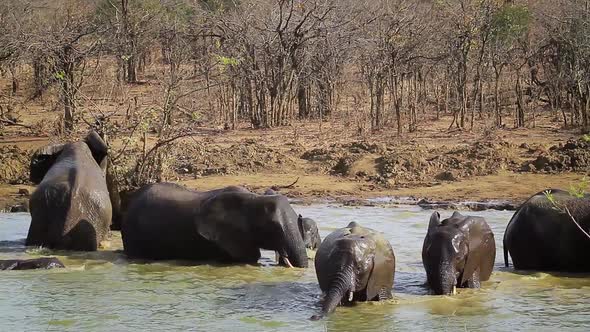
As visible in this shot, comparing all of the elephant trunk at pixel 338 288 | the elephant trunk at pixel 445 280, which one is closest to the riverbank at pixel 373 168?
the elephant trunk at pixel 445 280

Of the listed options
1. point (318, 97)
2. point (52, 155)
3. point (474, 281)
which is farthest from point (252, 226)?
point (318, 97)

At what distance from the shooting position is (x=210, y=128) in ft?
77.2

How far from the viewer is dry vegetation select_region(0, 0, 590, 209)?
17.0 m

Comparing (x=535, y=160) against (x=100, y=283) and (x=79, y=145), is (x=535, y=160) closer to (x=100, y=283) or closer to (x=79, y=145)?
(x=79, y=145)

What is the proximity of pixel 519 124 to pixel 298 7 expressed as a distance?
264 inches

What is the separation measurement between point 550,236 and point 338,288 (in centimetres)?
319

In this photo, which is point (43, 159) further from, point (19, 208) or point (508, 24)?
point (508, 24)

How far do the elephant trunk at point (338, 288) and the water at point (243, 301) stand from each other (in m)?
0.11

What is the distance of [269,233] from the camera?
1009cm

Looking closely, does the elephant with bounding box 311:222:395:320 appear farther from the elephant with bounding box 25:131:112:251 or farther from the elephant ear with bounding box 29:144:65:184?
the elephant ear with bounding box 29:144:65:184

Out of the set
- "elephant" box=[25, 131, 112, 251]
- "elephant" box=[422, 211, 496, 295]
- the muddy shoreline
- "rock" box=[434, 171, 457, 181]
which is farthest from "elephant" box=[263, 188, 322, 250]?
"rock" box=[434, 171, 457, 181]

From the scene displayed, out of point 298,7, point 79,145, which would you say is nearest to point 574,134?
point 298,7

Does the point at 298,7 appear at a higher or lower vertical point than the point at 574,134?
higher

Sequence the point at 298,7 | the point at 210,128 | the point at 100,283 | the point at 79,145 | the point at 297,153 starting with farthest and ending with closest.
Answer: the point at 298,7 < the point at 210,128 < the point at 297,153 < the point at 79,145 < the point at 100,283
